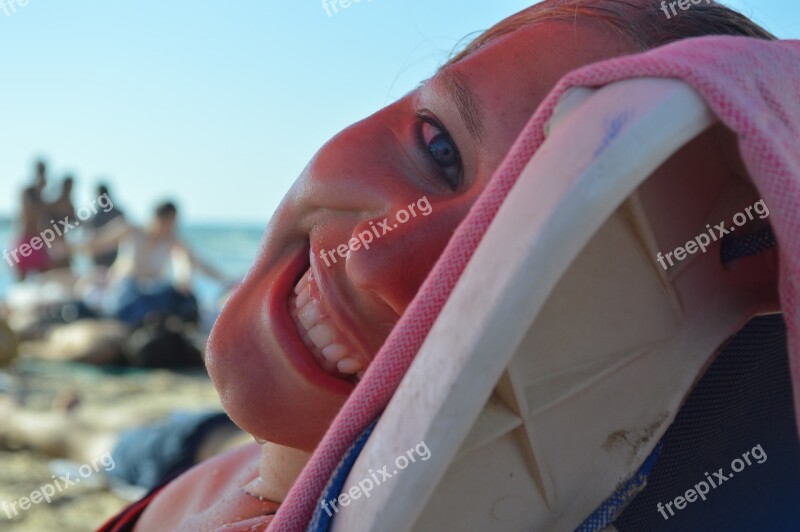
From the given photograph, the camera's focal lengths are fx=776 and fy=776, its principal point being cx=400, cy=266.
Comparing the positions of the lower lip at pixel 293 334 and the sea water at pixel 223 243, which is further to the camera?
the sea water at pixel 223 243

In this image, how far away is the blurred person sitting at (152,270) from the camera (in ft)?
20.0

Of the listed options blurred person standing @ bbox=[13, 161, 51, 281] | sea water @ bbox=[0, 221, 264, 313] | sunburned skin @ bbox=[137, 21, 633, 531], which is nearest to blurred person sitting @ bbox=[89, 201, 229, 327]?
blurred person standing @ bbox=[13, 161, 51, 281]

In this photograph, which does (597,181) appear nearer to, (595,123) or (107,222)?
(595,123)

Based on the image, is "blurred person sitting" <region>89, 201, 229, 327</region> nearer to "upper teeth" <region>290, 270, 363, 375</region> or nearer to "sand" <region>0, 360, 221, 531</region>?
"sand" <region>0, 360, 221, 531</region>

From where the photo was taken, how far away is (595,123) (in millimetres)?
477

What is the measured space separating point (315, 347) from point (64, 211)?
345 inches

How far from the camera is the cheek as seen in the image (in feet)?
2.69
